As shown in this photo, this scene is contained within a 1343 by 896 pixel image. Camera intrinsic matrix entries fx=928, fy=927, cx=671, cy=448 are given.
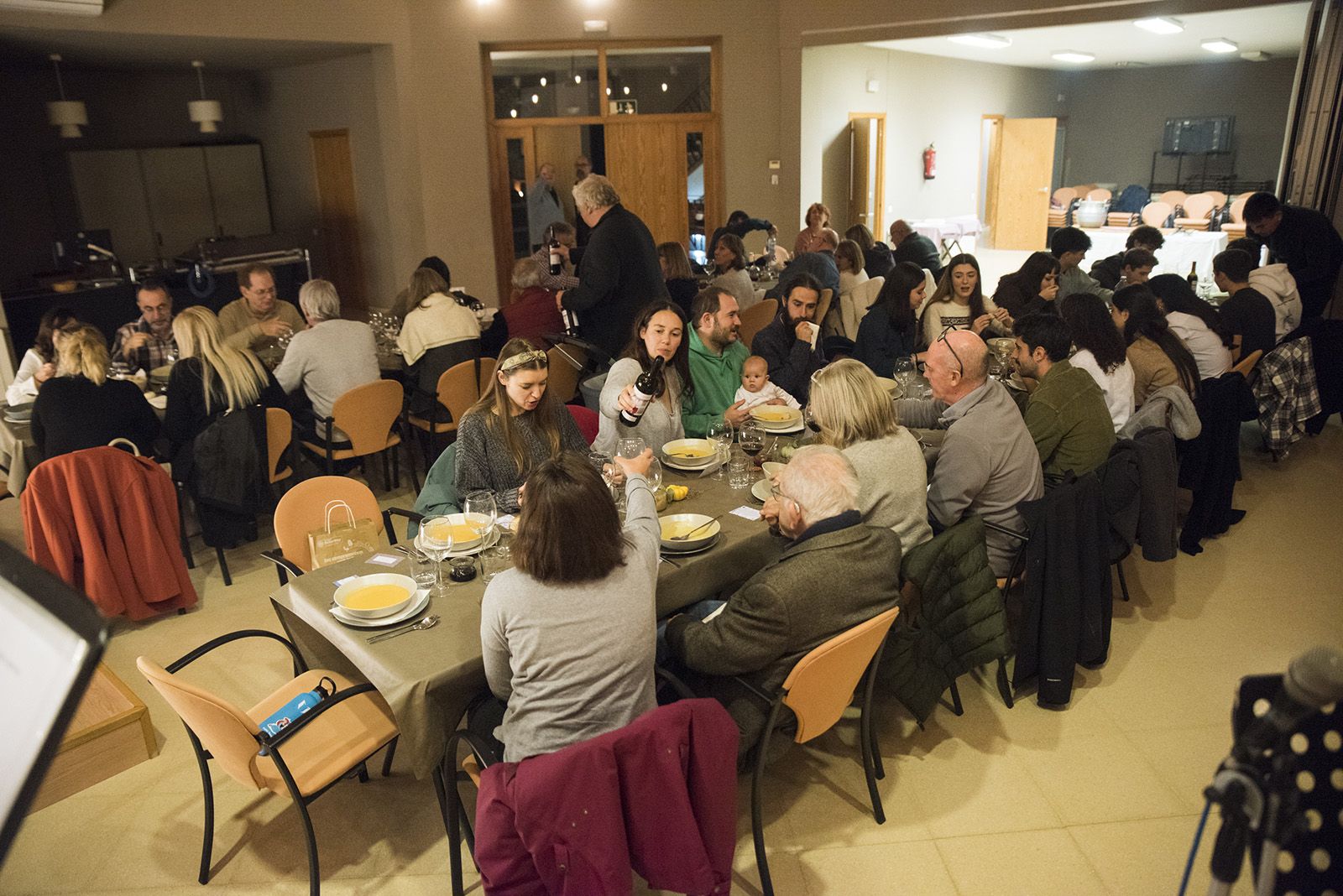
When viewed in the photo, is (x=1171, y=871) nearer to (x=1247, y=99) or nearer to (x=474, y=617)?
(x=474, y=617)

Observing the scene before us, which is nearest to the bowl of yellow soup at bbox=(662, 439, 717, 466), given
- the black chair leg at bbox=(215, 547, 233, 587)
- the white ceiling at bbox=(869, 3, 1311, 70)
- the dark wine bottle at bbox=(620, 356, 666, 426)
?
the dark wine bottle at bbox=(620, 356, 666, 426)

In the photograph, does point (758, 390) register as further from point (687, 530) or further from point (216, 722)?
point (216, 722)

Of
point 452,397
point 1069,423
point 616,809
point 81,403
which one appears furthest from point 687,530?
point 81,403

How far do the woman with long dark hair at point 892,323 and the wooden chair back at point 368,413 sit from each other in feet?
9.04

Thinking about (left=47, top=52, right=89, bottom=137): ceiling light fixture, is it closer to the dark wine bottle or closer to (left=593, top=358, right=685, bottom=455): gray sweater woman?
(left=593, top=358, right=685, bottom=455): gray sweater woman

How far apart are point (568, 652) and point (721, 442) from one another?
5.51ft

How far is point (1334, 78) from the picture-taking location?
6.96 meters

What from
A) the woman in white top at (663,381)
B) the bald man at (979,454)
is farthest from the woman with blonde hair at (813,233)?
the bald man at (979,454)

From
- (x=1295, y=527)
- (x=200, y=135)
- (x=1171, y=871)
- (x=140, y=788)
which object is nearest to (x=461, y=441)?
(x=140, y=788)

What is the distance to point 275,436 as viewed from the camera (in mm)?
4859

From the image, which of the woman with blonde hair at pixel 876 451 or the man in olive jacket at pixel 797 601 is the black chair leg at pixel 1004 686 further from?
the man in olive jacket at pixel 797 601

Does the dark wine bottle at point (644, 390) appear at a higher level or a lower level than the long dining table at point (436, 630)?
higher

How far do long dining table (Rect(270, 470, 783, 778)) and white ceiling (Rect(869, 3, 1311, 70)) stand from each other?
7663 mm

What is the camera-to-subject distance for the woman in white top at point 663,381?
388 centimetres
